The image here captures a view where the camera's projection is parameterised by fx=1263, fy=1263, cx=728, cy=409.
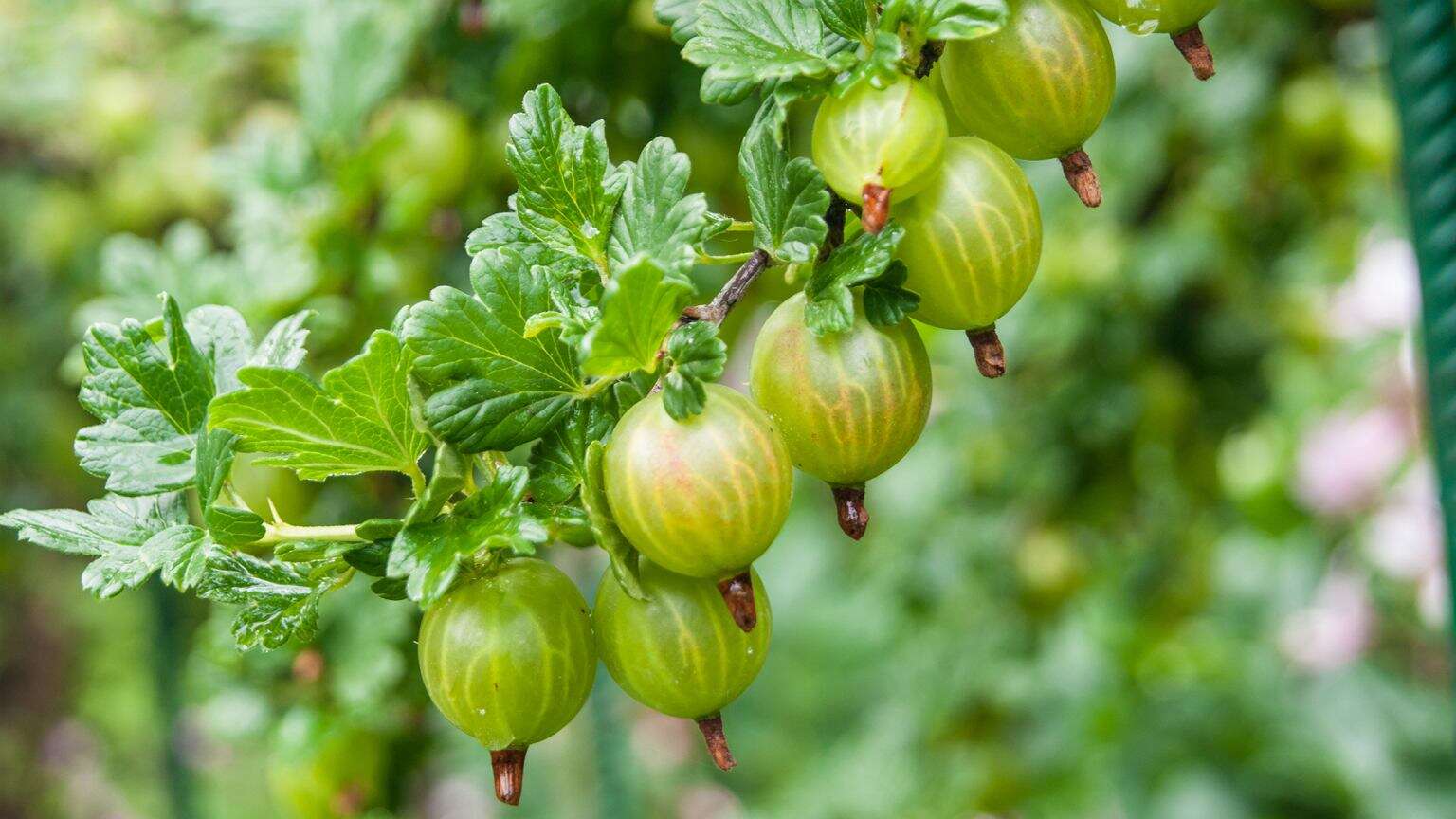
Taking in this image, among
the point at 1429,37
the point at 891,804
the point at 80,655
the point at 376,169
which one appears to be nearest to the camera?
the point at 1429,37

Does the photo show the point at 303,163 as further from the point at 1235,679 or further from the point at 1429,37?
the point at 1235,679

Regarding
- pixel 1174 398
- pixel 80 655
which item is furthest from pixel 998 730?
pixel 80 655

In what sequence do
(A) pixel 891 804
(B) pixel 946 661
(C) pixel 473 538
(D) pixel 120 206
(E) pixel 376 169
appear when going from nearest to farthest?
(C) pixel 473 538 < (E) pixel 376 169 < (D) pixel 120 206 < (B) pixel 946 661 < (A) pixel 891 804

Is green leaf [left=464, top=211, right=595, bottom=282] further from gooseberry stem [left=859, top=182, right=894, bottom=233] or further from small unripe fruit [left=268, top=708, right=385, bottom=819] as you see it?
small unripe fruit [left=268, top=708, right=385, bottom=819]

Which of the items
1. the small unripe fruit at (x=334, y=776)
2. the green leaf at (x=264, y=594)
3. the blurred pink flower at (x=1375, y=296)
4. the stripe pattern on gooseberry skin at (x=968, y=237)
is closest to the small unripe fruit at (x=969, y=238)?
the stripe pattern on gooseberry skin at (x=968, y=237)

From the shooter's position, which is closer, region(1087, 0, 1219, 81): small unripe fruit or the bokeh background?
region(1087, 0, 1219, 81): small unripe fruit

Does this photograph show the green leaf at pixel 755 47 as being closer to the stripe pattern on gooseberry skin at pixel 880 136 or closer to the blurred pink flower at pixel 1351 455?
the stripe pattern on gooseberry skin at pixel 880 136

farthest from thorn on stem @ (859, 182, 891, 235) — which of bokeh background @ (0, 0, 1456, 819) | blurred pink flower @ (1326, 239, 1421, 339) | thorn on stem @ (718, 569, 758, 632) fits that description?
blurred pink flower @ (1326, 239, 1421, 339)
